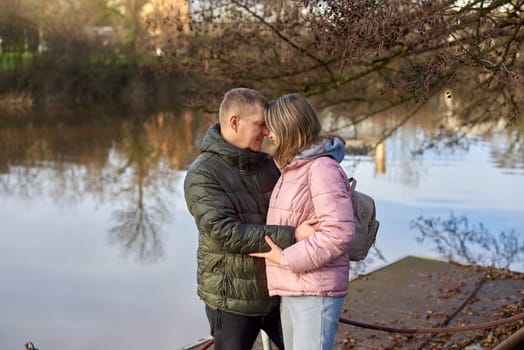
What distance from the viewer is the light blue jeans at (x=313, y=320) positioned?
288 cm

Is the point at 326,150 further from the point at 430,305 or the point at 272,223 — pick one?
the point at 430,305

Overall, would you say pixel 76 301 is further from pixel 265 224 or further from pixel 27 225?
pixel 265 224

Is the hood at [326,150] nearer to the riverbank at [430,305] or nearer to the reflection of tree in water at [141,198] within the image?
the riverbank at [430,305]

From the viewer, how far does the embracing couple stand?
9.14ft

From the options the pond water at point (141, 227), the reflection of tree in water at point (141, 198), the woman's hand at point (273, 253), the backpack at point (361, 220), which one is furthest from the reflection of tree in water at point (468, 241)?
the woman's hand at point (273, 253)

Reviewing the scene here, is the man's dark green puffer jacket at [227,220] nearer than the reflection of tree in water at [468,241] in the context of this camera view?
Yes

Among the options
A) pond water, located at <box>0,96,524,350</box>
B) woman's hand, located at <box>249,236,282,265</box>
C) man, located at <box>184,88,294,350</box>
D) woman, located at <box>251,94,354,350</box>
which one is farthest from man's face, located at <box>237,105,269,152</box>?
pond water, located at <box>0,96,524,350</box>

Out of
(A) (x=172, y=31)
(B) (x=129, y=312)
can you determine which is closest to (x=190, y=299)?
(B) (x=129, y=312)

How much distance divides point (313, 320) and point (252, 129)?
2.90ft

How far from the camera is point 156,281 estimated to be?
359 inches

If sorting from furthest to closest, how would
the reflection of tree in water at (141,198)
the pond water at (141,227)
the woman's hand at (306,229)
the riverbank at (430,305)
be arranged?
the reflection of tree in water at (141,198), the pond water at (141,227), the riverbank at (430,305), the woman's hand at (306,229)

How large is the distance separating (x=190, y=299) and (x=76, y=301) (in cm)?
138

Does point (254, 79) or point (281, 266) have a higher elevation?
point (254, 79)

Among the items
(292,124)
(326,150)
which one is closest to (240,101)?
(292,124)
